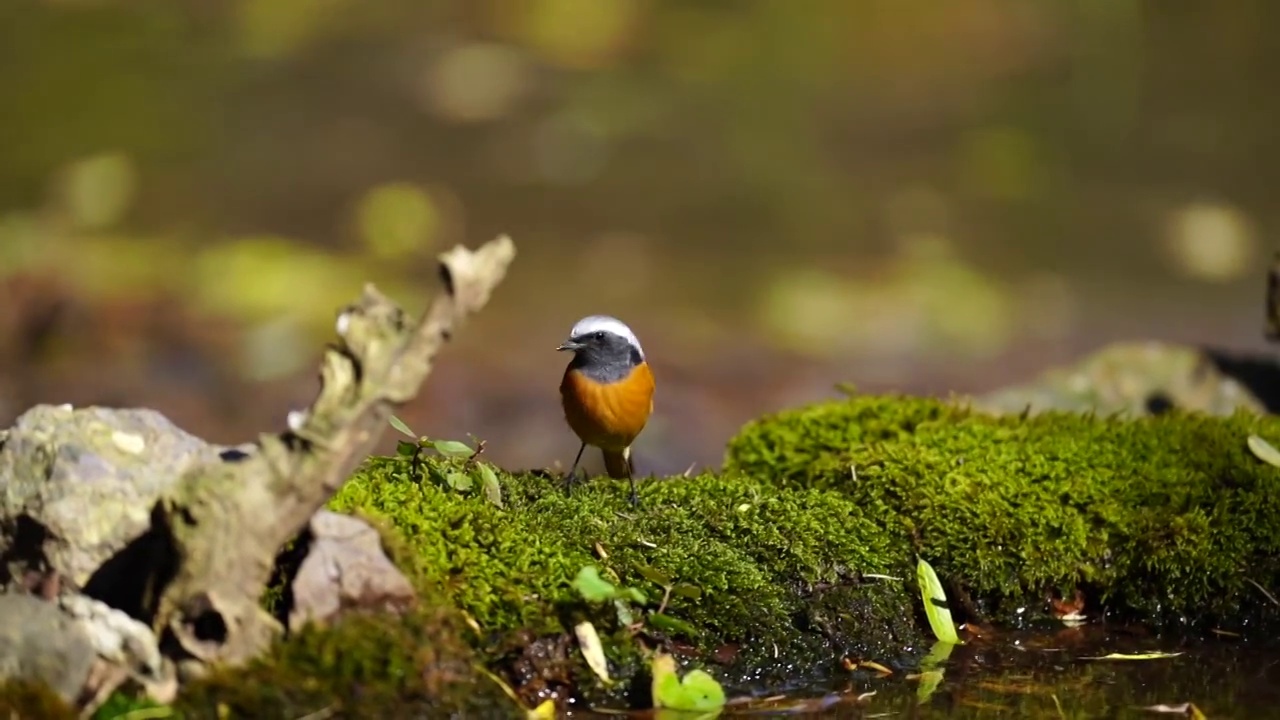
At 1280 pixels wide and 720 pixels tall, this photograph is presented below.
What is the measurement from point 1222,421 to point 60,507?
3930mm

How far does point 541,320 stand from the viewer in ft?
30.7

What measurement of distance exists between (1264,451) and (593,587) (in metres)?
2.57

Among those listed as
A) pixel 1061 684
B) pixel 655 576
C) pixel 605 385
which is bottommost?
pixel 1061 684

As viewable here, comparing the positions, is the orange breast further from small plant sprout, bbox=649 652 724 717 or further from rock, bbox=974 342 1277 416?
rock, bbox=974 342 1277 416

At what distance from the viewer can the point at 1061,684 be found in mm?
3469

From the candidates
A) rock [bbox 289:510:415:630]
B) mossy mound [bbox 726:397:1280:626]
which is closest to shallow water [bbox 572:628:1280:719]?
mossy mound [bbox 726:397:1280:626]

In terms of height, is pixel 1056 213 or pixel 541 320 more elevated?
pixel 1056 213

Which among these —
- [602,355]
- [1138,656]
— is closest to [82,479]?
[602,355]

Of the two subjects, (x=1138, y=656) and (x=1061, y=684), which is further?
(x=1138, y=656)

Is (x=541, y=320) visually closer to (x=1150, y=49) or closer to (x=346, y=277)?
(x=346, y=277)

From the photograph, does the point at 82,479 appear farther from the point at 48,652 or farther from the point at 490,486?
the point at 490,486

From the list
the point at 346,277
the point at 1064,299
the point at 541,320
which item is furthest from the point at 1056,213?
the point at 346,277

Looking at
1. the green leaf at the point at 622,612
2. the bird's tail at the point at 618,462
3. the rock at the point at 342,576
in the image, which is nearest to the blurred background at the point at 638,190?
the bird's tail at the point at 618,462

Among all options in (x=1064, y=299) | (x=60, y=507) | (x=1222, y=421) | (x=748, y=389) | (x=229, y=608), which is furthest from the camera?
(x=1064, y=299)
